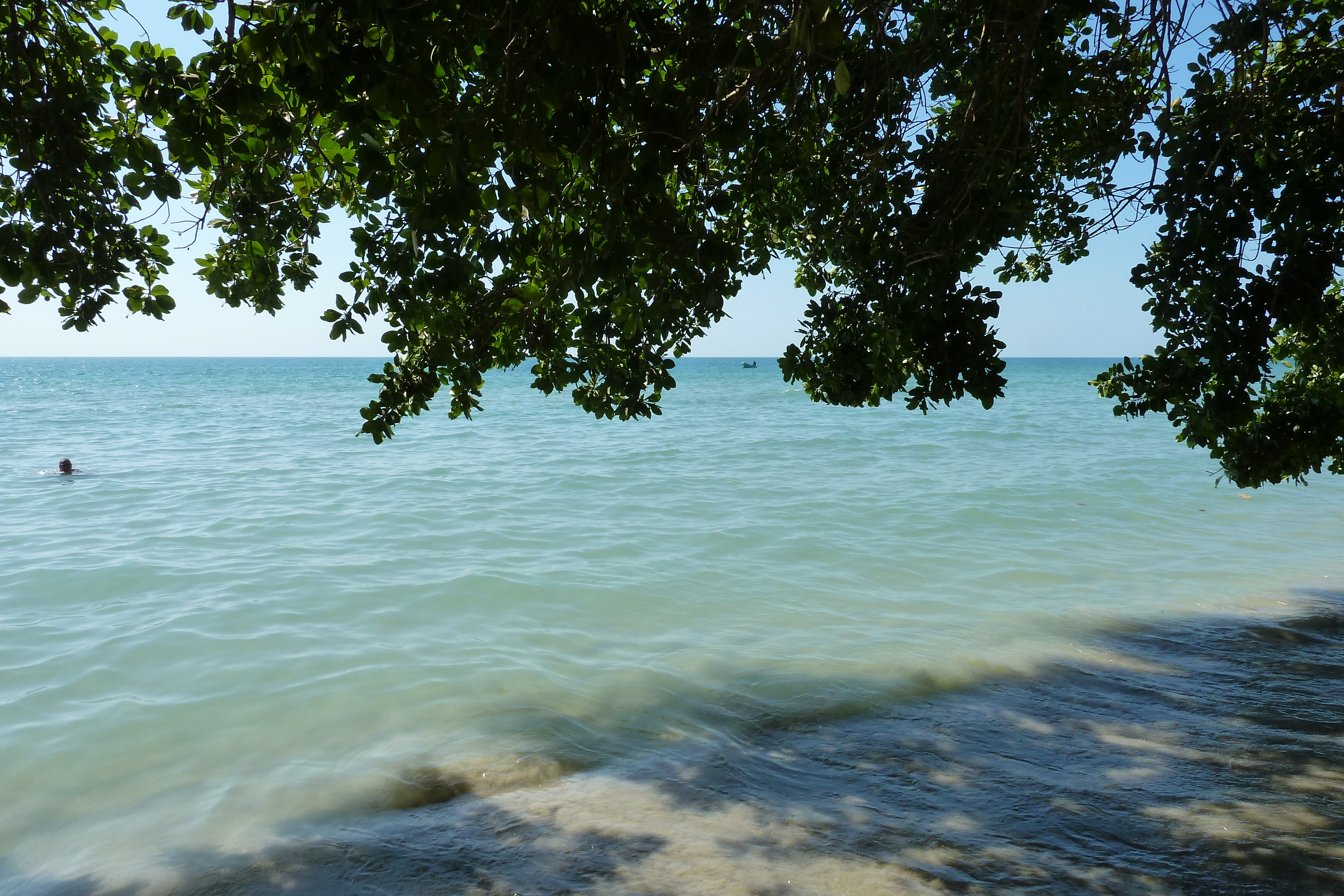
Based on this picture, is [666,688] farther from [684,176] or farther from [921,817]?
[684,176]

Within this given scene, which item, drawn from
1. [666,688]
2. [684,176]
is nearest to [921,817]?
[666,688]

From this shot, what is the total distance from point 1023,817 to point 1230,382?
2.45m

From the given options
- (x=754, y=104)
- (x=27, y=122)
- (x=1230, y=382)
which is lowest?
(x=1230, y=382)

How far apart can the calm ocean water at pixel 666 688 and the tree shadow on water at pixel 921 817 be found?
2 cm

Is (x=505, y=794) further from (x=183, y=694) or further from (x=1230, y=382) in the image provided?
(x=1230, y=382)

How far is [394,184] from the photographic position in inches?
152

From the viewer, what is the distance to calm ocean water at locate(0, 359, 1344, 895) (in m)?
4.42

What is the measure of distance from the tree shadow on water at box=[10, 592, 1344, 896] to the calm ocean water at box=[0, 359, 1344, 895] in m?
0.02

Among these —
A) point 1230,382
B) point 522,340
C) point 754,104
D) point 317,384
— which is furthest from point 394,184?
point 317,384

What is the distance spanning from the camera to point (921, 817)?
4656mm

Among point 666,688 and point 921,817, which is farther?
point 666,688

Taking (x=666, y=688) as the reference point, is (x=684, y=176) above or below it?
above

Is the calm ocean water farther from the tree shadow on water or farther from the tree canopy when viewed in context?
the tree canopy

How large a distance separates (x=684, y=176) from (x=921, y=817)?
3.43m
